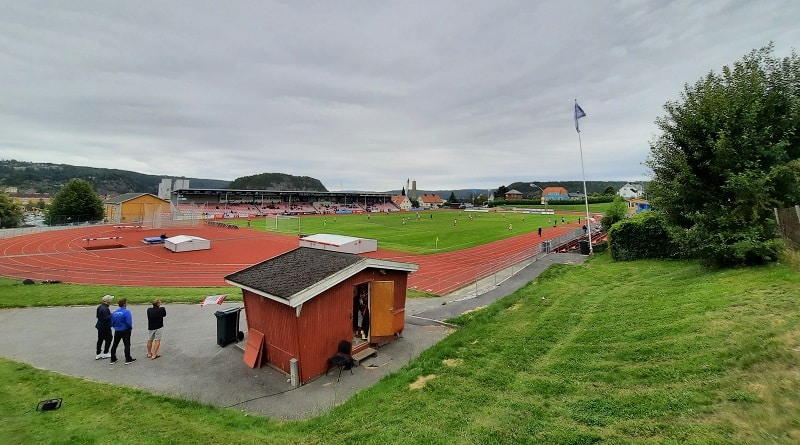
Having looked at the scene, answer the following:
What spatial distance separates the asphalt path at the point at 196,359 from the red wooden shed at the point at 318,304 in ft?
1.92

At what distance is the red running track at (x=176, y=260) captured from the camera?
23.6 m

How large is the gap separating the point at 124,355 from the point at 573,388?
39.9ft

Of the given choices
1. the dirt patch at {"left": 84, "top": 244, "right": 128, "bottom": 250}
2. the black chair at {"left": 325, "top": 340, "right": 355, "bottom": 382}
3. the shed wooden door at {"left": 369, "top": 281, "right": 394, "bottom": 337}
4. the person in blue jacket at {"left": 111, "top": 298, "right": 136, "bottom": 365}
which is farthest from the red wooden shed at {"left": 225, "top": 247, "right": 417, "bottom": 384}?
the dirt patch at {"left": 84, "top": 244, "right": 128, "bottom": 250}

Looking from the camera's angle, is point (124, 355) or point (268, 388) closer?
point (268, 388)

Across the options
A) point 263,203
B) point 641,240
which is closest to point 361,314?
point 641,240

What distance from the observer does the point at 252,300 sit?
36.0 feet

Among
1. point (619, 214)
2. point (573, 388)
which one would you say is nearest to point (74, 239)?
point (573, 388)

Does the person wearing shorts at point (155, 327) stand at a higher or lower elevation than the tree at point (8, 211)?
lower

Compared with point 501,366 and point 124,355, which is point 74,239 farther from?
point 501,366

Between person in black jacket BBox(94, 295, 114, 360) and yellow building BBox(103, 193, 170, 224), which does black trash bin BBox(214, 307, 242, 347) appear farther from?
yellow building BBox(103, 193, 170, 224)

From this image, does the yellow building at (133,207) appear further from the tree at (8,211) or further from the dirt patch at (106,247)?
the dirt patch at (106,247)

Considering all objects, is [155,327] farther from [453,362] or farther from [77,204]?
[77,204]

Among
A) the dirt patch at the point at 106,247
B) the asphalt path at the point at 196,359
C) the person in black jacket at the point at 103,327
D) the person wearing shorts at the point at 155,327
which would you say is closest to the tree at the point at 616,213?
the asphalt path at the point at 196,359

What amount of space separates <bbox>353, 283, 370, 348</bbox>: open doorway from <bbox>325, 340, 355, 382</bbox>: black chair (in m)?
1.12
